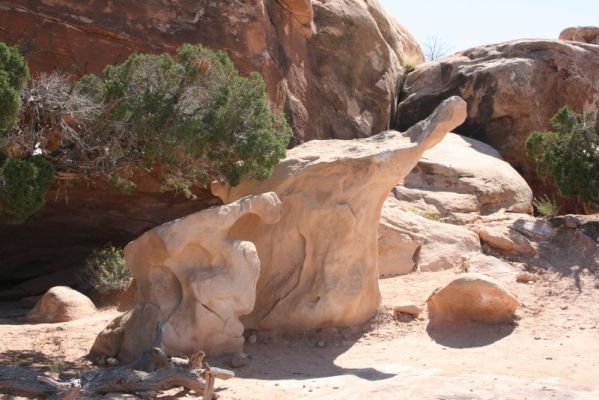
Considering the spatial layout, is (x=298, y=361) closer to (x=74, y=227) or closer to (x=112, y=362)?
(x=112, y=362)

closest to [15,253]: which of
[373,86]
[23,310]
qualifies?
[23,310]

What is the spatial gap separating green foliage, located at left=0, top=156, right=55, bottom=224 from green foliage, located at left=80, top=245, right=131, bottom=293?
206 inches

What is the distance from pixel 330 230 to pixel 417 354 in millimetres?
1777

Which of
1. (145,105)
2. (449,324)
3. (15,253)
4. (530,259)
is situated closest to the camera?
(145,105)

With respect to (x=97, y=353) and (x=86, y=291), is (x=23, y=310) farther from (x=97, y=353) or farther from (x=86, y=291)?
(x=97, y=353)

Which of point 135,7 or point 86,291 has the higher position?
point 135,7

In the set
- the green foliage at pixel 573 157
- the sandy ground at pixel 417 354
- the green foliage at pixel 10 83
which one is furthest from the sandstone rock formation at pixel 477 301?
the green foliage at pixel 10 83

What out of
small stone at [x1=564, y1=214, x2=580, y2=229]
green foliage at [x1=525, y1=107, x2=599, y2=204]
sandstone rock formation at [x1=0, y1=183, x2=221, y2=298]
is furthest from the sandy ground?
sandstone rock formation at [x1=0, y1=183, x2=221, y2=298]

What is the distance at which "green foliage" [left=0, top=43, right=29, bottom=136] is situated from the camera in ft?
21.9

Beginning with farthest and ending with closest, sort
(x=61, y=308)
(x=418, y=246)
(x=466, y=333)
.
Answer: (x=418, y=246) → (x=61, y=308) → (x=466, y=333)

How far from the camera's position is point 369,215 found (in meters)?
9.55

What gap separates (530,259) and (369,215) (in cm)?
305

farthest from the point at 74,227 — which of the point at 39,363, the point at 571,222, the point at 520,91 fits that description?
the point at 520,91

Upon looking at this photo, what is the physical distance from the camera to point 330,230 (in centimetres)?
945
